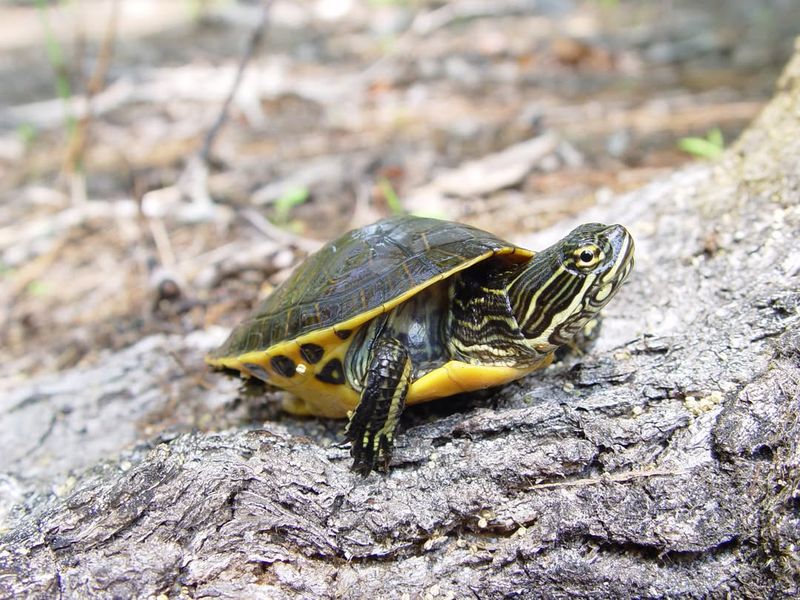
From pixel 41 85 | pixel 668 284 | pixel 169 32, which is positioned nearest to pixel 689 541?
pixel 668 284

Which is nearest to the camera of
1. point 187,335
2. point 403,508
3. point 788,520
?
point 788,520

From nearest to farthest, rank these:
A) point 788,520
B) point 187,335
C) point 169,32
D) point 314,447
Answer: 1. point 788,520
2. point 314,447
3. point 187,335
4. point 169,32

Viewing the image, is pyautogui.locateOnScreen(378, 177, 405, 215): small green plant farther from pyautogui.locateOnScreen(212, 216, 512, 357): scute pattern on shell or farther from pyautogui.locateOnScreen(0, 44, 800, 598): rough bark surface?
pyautogui.locateOnScreen(0, 44, 800, 598): rough bark surface

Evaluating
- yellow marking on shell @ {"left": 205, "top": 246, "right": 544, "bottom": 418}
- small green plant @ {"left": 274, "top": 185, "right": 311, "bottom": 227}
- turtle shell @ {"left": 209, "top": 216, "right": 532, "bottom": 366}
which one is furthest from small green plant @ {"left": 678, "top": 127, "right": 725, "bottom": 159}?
small green plant @ {"left": 274, "top": 185, "right": 311, "bottom": 227}

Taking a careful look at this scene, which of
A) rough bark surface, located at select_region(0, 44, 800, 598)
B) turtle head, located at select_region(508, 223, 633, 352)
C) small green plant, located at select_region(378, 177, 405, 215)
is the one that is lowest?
rough bark surface, located at select_region(0, 44, 800, 598)

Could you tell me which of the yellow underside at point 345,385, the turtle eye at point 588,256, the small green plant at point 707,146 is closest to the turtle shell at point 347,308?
the yellow underside at point 345,385

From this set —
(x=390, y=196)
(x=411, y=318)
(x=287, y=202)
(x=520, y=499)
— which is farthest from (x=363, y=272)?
(x=287, y=202)

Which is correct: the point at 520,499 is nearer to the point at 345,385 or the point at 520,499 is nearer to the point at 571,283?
the point at 571,283

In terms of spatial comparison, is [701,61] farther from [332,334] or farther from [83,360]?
[83,360]
